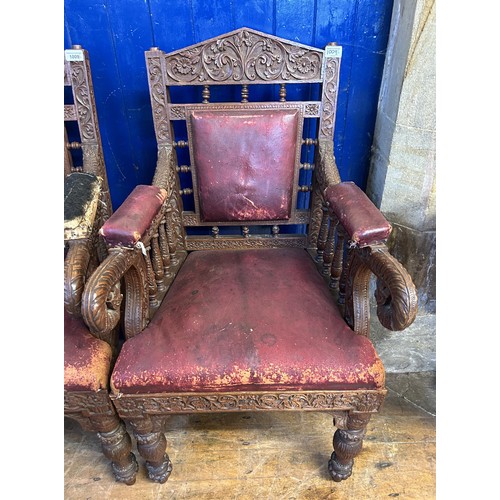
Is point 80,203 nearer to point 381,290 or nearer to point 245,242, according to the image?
point 245,242

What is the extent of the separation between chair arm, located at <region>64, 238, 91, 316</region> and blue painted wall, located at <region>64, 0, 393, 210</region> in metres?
0.77

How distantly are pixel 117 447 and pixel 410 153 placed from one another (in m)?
1.41

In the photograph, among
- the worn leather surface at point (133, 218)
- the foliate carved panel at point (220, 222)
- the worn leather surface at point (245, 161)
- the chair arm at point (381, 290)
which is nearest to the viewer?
the chair arm at point (381, 290)

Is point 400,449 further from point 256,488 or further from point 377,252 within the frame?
point 377,252

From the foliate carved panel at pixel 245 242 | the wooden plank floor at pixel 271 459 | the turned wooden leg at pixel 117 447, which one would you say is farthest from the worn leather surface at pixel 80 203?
the wooden plank floor at pixel 271 459

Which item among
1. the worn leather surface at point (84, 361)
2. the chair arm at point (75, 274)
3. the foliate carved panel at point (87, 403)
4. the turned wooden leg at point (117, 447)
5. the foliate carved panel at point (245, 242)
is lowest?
the turned wooden leg at point (117, 447)

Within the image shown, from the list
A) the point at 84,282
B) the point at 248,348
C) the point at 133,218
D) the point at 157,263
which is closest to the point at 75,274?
the point at 84,282

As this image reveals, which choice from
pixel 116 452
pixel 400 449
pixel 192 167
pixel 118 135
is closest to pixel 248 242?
pixel 192 167

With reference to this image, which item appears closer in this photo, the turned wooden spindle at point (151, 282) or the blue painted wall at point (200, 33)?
the turned wooden spindle at point (151, 282)

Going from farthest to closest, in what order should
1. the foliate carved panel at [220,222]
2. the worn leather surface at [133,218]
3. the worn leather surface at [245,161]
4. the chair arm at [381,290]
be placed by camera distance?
1. the foliate carved panel at [220,222]
2. the worn leather surface at [245,161]
3. the worn leather surface at [133,218]
4. the chair arm at [381,290]

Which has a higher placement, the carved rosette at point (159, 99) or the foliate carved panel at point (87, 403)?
the carved rosette at point (159, 99)

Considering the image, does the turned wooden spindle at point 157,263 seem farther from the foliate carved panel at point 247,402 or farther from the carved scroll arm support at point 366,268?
the carved scroll arm support at point 366,268

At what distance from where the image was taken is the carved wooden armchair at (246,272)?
105 cm

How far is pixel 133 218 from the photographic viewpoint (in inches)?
42.2
